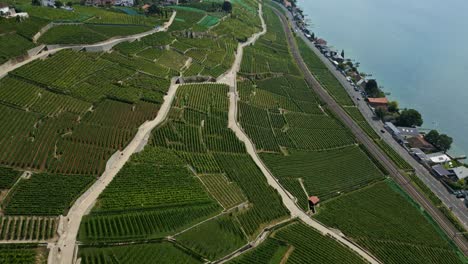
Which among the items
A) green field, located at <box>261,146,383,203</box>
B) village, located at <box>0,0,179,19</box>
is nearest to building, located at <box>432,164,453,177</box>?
green field, located at <box>261,146,383,203</box>

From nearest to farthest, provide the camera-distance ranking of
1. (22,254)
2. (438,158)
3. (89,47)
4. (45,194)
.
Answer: (22,254), (45,194), (438,158), (89,47)

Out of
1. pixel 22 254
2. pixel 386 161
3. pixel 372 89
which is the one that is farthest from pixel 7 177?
pixel 372 89

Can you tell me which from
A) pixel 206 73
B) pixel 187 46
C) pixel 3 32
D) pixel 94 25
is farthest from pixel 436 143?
pixel 3 32

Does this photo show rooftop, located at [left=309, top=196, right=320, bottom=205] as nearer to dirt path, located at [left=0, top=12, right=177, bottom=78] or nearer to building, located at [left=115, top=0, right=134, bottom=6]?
dirt path, located at [left=0, top=12, right=177, bottom=78]

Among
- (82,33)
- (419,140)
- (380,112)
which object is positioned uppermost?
(82,33)

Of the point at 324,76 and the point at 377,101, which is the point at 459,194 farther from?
the point at 324,76

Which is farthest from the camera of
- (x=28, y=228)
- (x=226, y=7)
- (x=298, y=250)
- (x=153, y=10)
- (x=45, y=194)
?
(x=226, y=7)

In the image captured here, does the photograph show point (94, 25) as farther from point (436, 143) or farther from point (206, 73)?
point (436, 143)
